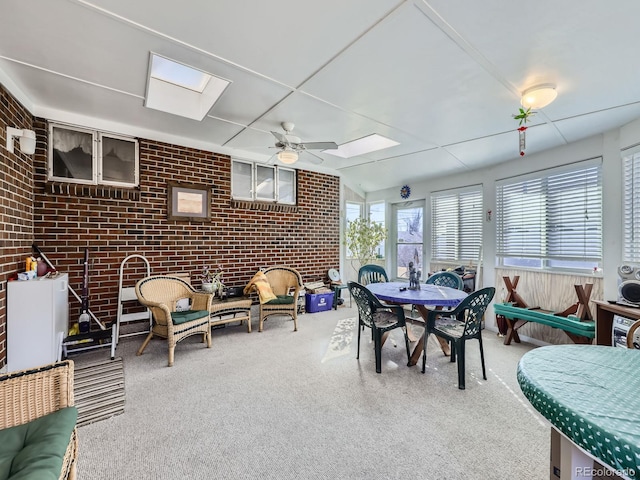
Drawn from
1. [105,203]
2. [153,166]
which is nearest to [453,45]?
[153,166]

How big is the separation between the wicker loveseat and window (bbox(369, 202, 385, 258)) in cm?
578

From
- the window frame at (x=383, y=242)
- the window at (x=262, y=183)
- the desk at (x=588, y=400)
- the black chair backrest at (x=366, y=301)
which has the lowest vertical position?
the black chair backrest at (x=366, y=301)

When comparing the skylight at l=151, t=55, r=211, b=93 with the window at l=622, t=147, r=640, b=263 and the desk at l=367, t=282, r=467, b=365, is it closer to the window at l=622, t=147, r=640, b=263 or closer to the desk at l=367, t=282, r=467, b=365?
the desk at l=367, t=282, r=467, b=365

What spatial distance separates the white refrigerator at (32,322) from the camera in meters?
2.47

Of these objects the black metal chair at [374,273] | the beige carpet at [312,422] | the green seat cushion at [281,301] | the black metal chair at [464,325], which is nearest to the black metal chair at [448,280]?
the black metal chair at [374,273]

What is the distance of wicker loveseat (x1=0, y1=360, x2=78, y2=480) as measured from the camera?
1.06 m

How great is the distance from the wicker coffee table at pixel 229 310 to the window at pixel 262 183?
1.71 meters

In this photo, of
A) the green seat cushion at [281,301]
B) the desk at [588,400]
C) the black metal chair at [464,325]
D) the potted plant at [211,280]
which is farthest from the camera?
the green seat cushion at [281,301]

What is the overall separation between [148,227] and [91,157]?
3.43 ft

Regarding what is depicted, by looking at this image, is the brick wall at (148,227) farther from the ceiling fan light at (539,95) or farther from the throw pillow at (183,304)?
the ceiling fan light at (539,95)

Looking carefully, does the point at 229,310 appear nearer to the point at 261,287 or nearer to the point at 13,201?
the point at 261,287

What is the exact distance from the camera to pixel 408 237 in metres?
6.10

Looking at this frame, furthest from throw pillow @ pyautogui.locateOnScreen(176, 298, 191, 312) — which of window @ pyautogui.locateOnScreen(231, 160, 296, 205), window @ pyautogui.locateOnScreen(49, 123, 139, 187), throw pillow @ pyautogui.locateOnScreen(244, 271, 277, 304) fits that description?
window @ pyautogui.locateOnScreen(231, 160, 296, 205)

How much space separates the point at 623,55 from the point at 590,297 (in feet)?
8.76
